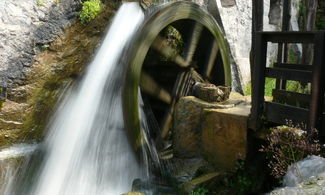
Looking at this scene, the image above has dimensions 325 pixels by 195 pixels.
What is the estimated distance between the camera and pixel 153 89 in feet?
15.4

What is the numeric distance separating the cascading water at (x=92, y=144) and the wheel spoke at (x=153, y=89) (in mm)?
320

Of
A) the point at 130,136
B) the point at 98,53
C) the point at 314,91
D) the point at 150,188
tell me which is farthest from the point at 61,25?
the point at 314,91

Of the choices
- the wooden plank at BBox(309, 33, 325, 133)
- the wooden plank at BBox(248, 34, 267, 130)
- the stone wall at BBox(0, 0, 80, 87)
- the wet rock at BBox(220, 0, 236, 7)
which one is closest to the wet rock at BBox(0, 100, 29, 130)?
the stone wall at BBox(0, 0, 80, 87)

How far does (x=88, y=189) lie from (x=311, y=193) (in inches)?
107

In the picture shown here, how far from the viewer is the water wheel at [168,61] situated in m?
4.13

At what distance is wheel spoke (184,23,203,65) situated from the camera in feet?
16.8

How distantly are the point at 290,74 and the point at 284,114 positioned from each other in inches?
15.4

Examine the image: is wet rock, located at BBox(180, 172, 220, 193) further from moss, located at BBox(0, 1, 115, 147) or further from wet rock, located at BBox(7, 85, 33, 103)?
wet rock, located at BBox(7, 85, 33, 103)

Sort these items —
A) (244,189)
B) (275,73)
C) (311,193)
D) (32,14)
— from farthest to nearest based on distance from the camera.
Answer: (32,14) < (244,189) < (275,73) < (311,193)

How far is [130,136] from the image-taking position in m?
4.09

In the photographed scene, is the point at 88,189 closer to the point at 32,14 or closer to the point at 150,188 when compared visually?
the point at 150,188

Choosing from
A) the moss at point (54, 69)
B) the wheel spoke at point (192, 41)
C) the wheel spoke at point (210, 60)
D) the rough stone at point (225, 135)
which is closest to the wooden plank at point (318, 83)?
the rough stone at point (225, 135)

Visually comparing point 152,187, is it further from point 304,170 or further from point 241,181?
point 304,170

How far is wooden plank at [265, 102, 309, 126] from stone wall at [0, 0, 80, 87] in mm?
3250
